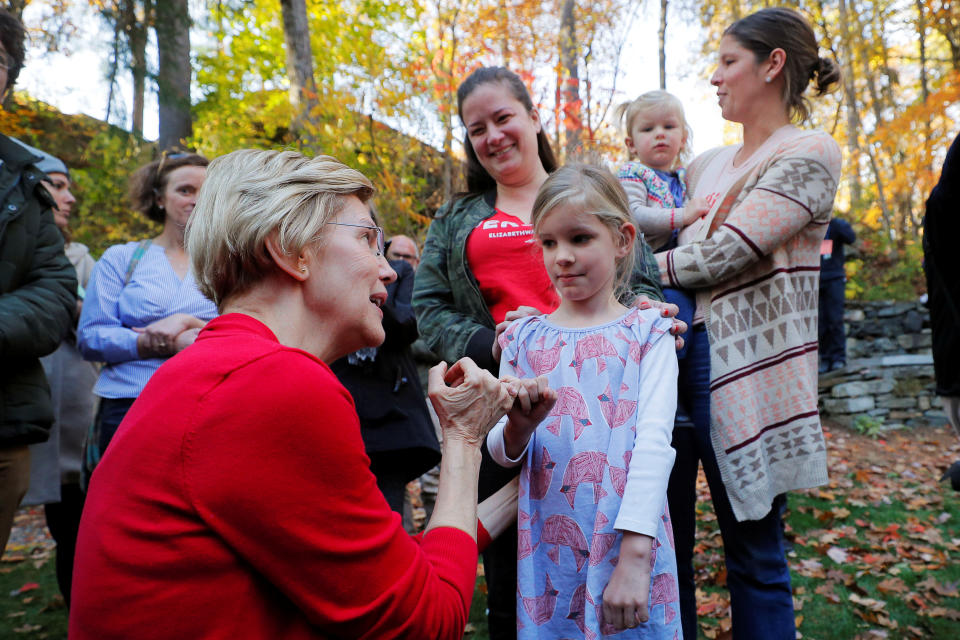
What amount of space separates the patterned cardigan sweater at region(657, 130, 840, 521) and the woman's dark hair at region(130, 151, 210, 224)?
2.49m

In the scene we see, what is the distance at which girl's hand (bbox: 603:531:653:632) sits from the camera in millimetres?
1537

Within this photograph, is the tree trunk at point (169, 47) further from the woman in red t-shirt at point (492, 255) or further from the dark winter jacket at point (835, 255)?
the dark winter jacket at point (835, 255)

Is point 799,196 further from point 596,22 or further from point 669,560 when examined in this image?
point 596,22

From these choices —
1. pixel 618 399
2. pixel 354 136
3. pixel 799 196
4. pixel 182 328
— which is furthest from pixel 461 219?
pixel 354 136

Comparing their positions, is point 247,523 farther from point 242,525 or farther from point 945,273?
point 945,273

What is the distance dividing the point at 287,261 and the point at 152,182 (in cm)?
228

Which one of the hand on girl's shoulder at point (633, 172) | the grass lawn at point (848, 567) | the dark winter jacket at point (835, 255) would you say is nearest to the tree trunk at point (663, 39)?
the dark winter jacket at point (835, 255)

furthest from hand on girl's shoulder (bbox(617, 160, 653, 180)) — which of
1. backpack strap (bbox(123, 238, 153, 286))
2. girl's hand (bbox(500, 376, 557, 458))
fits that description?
backpack strap (bbox(123, 238, 153, 286))

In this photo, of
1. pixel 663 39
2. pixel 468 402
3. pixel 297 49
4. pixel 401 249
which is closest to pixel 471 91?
pixel 468 402

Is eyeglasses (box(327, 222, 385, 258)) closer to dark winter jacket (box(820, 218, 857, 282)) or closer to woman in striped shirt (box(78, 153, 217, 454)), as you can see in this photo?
woman in striped shirt (box(78, 153, 217, 454))

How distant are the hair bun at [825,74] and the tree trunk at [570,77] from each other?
7209mm

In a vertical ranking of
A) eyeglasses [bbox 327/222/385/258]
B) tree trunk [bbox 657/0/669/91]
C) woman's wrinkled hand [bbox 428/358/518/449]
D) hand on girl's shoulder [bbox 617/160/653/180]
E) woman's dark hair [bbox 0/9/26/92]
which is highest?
tree trunk [bbox 657/0/669/91]

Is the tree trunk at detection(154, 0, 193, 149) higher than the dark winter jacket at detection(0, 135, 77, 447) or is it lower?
higher

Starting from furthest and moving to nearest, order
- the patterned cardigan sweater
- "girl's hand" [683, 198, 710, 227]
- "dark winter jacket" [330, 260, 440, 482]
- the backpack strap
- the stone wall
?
1. the stone wall
2. the backpack strap
3. "dark winter jacket" [330, 260, 440, 482]
4. "girl's hand" [683, 198, 710, 227]
5. the patterned cardigan sweater
